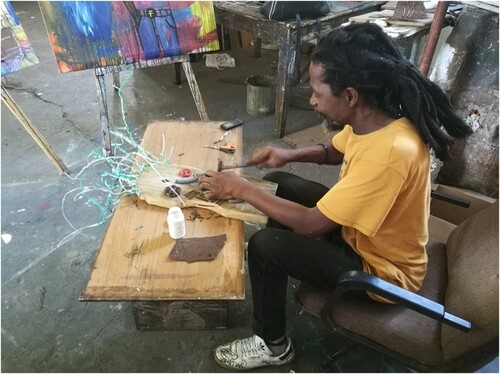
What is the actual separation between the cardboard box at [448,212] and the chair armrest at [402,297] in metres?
0.88

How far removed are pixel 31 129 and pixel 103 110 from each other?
45 cm

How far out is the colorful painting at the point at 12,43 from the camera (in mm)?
2154

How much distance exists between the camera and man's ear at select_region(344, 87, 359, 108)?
3.62 feet

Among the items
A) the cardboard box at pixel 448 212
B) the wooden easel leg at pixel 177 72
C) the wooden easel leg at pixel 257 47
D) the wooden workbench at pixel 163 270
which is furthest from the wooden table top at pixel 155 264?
the wooden easel leg at pixel 257 47

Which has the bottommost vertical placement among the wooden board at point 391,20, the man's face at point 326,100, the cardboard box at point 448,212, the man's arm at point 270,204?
the cardboard box at point 448,212

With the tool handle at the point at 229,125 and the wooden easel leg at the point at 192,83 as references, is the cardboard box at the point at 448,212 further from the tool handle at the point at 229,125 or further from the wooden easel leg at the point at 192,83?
the wooden easel leg at the point at 192,83

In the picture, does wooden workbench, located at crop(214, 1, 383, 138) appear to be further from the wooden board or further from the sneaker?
the sneaker

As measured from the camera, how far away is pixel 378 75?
3.53 feet

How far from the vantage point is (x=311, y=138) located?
3082mm

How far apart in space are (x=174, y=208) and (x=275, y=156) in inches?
22.1

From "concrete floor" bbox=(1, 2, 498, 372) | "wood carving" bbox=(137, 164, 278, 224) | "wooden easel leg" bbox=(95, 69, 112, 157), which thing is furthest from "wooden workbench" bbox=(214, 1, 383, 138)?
"wood carving" bbox=(137, 164, 278, 224)

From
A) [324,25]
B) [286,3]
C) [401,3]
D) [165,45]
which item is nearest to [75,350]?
[165,45]

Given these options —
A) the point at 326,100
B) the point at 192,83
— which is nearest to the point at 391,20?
the point at 192,83

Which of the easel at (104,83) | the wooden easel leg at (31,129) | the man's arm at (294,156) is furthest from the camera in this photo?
the easel at (104,83)
